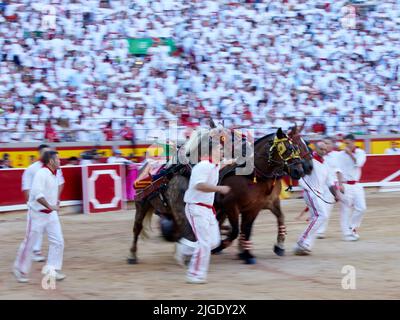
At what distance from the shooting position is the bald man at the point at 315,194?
38.3 feet

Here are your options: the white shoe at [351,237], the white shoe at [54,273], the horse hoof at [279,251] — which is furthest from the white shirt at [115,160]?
the white shoe at [54,273]

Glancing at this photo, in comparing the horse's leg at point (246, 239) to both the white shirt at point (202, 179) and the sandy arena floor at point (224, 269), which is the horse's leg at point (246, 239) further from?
the white shirt at point (202, 179)

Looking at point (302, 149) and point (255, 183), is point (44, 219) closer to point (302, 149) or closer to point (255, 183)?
point (255, 183)

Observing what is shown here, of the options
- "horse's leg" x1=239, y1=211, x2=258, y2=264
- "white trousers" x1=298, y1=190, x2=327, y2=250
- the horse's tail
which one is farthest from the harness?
the horse's tail

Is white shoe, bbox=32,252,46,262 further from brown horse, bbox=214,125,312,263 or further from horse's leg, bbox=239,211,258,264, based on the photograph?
horse's leg, bbox=239,211,258,264

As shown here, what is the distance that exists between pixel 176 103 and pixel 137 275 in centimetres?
1142

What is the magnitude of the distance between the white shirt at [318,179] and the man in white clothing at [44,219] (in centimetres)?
401

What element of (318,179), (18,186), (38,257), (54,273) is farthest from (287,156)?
(18,186)

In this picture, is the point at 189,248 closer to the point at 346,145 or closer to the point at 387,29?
the point at 346,145

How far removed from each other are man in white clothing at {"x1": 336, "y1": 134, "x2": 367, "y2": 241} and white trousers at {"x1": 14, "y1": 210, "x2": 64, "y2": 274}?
216 inches

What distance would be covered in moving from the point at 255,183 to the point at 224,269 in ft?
4.43

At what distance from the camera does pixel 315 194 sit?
12.0m

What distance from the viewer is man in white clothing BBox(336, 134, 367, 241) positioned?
13297mm

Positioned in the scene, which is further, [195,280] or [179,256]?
[179,256]
